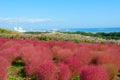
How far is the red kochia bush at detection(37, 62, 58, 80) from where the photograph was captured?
1136 cm

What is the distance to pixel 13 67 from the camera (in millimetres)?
14758

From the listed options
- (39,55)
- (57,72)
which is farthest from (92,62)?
(57,72)

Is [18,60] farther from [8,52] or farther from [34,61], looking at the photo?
[34,61]

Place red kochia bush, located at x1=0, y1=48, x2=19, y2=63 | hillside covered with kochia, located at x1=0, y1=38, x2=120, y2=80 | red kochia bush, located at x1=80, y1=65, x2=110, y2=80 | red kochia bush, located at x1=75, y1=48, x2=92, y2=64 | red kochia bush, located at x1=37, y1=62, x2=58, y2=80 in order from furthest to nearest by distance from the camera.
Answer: red kochia bush, located at x1=0, y1=48, x2=19, y2=63 → red kochia bush, located at x1=75, y1=48, x2=92, y2=64 → red kochia bush, located at x1=37, y1=62, x2=58, y2=80 → hillside covered with kochia, located at x1=0, y1=38, x2=120, y2=80 → red kochia bush, located at x1=80, y1=65, x2=110, y2=80

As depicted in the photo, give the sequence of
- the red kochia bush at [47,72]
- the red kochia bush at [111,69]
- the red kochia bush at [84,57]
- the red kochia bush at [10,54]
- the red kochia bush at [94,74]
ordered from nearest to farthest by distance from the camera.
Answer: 1. the red kochia bush at [94,74]
2. the red kochia bush at [47,72]
3. the red kochia bush at [111,69]
4. the red kochia bush at [84,57]
5. the red kochia bush at [10,54]

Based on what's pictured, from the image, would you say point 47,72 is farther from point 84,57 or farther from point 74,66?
point 84,57

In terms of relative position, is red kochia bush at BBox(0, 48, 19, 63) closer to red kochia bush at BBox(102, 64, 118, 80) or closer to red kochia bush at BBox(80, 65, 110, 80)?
red kochia bush at BBox(102, 64, 118, 80)

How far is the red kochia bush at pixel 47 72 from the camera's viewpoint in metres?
11.4

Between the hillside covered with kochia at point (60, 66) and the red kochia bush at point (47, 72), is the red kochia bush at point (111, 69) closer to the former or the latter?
the hillside covered with kochia at point (60, 66)

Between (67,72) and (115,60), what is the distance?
108 inches

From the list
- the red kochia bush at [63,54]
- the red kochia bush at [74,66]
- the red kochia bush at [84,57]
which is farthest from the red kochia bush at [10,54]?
the red kochia bush at [74,66]

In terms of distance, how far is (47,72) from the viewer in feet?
37.4

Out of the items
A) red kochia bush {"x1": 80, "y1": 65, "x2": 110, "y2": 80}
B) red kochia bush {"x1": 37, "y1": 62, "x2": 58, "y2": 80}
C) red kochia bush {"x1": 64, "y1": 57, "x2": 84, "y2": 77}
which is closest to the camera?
red kochia bush {"x1": 80, "y1": 65, "x2": 110, "y2": 80}

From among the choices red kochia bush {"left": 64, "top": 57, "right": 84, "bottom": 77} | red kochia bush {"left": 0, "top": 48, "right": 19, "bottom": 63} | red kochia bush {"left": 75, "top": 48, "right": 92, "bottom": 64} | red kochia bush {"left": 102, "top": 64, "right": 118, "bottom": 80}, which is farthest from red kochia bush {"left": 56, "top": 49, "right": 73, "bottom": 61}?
red kochia bush {"left": 102, "top": 64, "right": 118, "bottom": 80}
